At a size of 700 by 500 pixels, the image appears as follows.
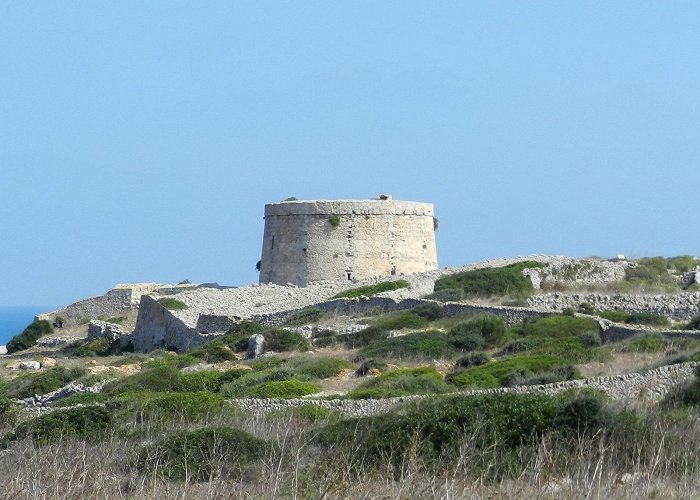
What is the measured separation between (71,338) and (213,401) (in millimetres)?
25222

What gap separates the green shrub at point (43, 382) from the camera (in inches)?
985

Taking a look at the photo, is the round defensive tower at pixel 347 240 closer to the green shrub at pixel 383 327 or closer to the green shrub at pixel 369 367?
the green shrub at pixel 383 327

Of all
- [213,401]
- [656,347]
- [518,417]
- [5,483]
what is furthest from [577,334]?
[5,483]

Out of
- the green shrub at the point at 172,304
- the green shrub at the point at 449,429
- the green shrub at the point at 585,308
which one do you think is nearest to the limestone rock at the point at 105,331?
the green shrub at the point at 172,304

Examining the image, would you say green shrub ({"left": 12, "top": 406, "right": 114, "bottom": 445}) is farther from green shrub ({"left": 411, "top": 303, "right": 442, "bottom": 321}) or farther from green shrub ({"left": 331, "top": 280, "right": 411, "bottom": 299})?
green shrub ({"left": 331, "top": 280, "right": 411, "bottom": 299})

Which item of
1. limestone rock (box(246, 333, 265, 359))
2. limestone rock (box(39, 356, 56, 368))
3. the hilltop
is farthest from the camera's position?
limestone rock (box(39, 356, 56, 368))

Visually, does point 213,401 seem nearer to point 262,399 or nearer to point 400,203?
point 262,399

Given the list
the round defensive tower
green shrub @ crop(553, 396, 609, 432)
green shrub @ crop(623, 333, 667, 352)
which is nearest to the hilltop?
green shrub @ crop(553, 396, 609, 432)

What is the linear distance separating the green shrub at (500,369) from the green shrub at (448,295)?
9.89 m

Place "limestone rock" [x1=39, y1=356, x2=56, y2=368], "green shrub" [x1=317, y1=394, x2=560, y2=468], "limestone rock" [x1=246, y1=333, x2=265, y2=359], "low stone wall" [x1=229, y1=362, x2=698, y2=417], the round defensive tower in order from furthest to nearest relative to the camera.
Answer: the round defensive tower < "limestone rock" [x1=39, y1=356, x2=56, y2=368] < "limestone rock" [x1=246, y1=333, x2=265, y2=359] < "low stone wall" [x1=229, y1=362, x2=698, y2=417] < "green shrub" [x1=317, y1=394, x2=560, y2=468]

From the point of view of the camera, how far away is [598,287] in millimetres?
34406

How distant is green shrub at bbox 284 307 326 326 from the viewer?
31.3 meters

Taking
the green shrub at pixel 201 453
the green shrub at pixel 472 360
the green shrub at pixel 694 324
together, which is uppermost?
the green shrub at pixel 694 324

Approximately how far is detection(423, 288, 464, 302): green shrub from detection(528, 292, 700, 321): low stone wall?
1955 millimetres
